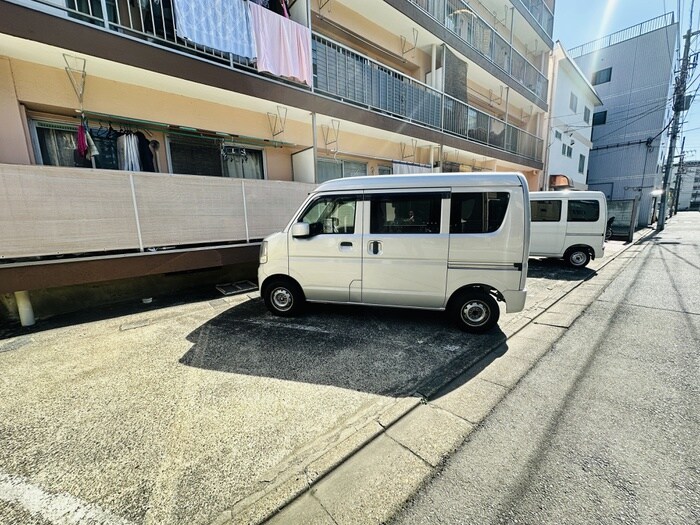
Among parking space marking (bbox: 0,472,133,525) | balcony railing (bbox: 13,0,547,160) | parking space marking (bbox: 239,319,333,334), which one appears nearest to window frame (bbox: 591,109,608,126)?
balcony railing (bbox: 13,0,547,160)

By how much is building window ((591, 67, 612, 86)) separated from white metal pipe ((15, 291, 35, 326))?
36.5 m

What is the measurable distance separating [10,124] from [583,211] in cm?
1226

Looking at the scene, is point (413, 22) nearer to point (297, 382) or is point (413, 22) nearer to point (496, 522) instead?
point (297, 382)

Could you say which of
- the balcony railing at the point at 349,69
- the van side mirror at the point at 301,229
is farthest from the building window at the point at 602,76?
the van side mirror at the point at 301,229

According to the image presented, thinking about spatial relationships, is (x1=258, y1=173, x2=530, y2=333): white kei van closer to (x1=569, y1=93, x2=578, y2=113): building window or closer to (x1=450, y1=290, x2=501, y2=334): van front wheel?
(x1=450, y1=290, x2=501, y2=334): van front wheel

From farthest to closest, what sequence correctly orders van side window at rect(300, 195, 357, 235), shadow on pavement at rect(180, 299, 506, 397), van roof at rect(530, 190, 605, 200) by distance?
van roof at rect(530, 190, 605, 200), van side window at rect(300, 195, 357, 235), shadow on pavement at rect(180, 299, 506, 397)

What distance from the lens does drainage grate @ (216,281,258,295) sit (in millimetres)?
6020

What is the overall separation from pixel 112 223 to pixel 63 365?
2.10 metres

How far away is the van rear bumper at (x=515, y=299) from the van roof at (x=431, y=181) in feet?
4.49

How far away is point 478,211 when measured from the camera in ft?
12.1

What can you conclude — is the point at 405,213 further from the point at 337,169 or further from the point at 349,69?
the point at 337,169

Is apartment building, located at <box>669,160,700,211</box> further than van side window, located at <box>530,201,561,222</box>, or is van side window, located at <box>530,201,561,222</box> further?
apartment building, located at <box>669,160,700,211</box>

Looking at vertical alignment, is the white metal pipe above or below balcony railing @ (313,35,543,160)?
below

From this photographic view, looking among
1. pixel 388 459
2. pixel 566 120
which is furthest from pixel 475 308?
pixel 566 120
